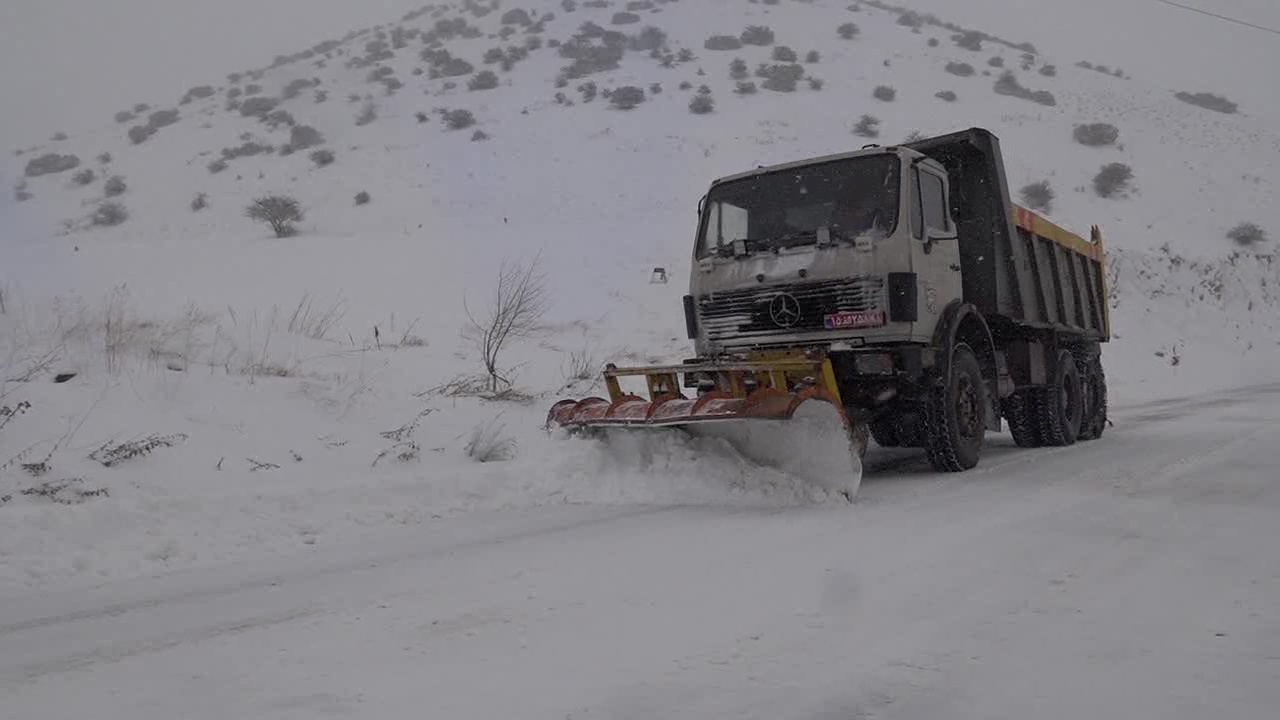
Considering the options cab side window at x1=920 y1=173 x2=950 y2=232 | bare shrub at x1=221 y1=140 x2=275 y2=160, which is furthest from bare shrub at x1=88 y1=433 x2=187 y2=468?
bare shrub at x1=221 y1=140 x2=275 y2=160

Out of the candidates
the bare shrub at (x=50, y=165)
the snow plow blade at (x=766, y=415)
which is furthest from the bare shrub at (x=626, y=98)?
the snow plow blade at (x=766, y=415)

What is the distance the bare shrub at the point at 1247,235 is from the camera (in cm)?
2759

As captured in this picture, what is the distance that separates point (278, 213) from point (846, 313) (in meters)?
21.7

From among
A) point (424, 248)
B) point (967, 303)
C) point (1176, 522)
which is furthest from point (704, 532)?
point (424, 248)

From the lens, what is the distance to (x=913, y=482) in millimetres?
6395

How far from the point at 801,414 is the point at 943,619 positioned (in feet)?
9.07

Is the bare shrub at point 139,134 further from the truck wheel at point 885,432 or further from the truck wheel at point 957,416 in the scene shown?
the truck wheel at point 957,416

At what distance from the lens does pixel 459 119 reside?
34.8 metres

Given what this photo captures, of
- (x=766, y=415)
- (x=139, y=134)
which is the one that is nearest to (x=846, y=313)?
(x=766, y=415)

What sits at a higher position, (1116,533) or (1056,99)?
(1056,99)

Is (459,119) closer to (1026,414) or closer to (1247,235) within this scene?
(1247,235)

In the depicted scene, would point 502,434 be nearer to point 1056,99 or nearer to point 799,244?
point 799,244

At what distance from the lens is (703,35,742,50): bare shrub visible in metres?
45.5

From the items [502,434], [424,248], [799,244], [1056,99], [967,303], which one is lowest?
[502,434]
